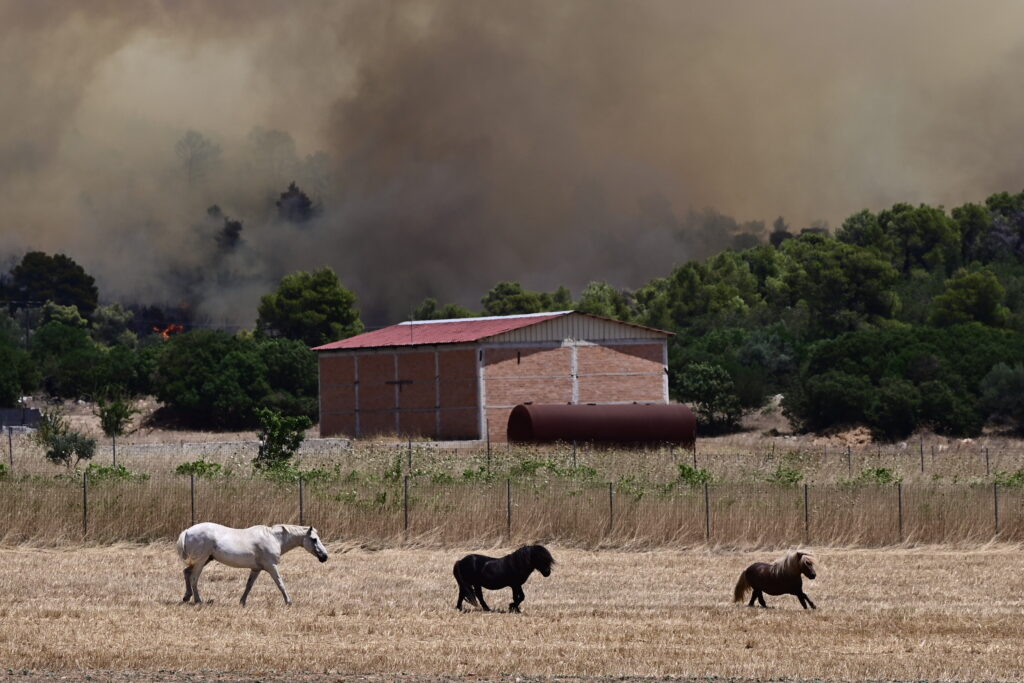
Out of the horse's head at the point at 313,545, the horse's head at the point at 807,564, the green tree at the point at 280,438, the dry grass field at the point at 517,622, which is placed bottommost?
the dry grass field at the point at 517,622

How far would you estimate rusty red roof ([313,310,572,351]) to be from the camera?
227 feet

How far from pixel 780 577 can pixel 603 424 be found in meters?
39.7

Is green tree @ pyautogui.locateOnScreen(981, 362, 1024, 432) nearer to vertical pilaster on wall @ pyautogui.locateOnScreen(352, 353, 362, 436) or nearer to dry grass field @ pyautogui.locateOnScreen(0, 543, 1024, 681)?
vertical pilaster on wall @ pyautogui.locateOnScreen(352, 353, 362, 436)

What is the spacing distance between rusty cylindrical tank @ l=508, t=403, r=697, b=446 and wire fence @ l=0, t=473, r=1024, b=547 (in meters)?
27.6

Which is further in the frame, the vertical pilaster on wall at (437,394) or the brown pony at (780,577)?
the vertical pilaster on wall at (437,394)

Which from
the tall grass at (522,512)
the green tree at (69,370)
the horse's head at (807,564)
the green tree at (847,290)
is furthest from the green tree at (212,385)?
the horse's head at (807,564)

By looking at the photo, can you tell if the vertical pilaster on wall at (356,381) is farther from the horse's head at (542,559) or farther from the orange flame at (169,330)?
the orange flame at (169,330)

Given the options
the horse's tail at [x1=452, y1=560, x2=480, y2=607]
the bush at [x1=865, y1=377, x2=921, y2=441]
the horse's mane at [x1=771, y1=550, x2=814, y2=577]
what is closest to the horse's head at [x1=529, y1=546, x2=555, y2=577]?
the horse's tail at [x1=452, y1=560, x2=480, y2=607]

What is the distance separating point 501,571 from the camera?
20641mm

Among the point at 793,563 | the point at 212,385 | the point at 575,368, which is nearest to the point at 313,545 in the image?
the point at 793,563

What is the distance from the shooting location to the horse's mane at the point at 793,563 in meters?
20.9

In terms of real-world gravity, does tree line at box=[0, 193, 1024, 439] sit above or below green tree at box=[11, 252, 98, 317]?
below

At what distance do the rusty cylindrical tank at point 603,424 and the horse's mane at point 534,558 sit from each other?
129 feet

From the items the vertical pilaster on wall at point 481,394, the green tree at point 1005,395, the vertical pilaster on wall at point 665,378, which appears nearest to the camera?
the vertical pilaster on wall at point 481,394
